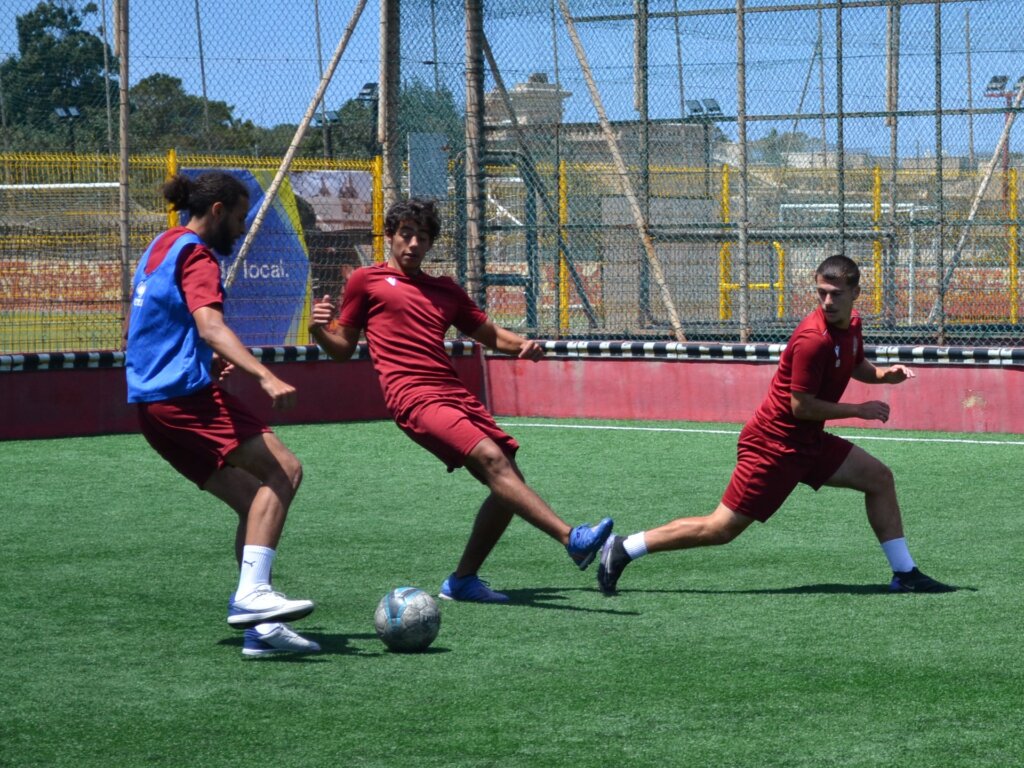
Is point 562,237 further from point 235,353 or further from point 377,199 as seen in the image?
point 235,353

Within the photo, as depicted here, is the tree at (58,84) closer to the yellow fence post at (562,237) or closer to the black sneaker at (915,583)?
the yellow fence post at (562,237)

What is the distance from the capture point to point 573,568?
25.5 ft

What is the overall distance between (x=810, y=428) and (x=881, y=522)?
20.1 inches

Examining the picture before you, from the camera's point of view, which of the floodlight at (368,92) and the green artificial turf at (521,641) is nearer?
the green artificial turf at (521,641)

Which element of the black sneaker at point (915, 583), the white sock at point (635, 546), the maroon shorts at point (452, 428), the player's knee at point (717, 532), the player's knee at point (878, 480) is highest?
the maroon shorts at point (452, 428)

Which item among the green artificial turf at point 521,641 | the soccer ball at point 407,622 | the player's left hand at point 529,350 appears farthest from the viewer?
the player's left hand at point 529,350

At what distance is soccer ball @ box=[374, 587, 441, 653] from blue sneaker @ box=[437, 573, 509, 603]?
90 cm

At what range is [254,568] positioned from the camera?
5.86 meters

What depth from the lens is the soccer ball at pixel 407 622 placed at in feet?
19.3

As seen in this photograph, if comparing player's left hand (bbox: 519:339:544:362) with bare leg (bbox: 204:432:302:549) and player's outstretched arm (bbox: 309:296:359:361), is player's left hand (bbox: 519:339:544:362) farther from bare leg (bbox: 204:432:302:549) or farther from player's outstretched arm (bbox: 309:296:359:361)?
bare leg (bbox: 204:432:302:549)

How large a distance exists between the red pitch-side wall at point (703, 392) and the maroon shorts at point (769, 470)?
640 cm

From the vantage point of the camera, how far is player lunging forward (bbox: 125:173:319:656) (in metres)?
5.81

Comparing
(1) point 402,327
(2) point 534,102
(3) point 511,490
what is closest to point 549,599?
(3) point 511,490

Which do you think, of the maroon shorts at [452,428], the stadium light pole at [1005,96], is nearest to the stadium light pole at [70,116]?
the stadium light pole at [1005,96]
